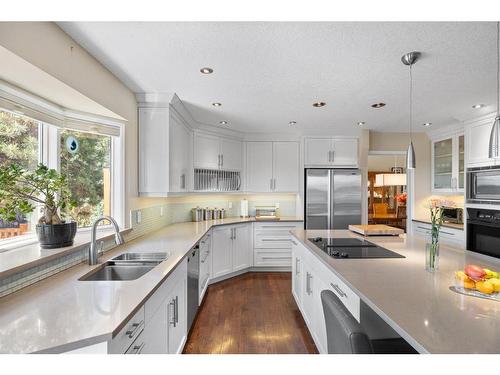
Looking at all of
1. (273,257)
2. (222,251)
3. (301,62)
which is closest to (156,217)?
(222,251)

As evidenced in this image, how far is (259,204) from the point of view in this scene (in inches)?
200

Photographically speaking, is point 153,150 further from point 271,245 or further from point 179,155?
point 271,245

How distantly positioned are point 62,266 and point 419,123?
4599mm

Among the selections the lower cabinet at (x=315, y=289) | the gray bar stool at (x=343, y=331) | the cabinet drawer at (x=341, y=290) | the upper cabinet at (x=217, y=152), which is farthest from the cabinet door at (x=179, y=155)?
the gray bar stool at (x=343, y=331)

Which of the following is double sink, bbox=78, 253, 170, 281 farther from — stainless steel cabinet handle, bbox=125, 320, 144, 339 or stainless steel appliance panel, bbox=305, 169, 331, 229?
stainless steel appliance panel, bbox=305, 169, 331, 229

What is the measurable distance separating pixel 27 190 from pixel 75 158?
2.58ft

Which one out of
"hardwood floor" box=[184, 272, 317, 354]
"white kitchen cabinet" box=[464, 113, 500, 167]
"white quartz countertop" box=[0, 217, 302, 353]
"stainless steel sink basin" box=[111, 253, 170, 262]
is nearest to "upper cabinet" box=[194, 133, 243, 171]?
"hardwood floor" box=[184, 272, 317, 354]

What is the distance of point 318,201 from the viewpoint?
15.2 feet

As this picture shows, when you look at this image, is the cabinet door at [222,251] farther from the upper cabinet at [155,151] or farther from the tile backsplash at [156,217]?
the upper cabinet at [155,151]

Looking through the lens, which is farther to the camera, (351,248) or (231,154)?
(231,154)
